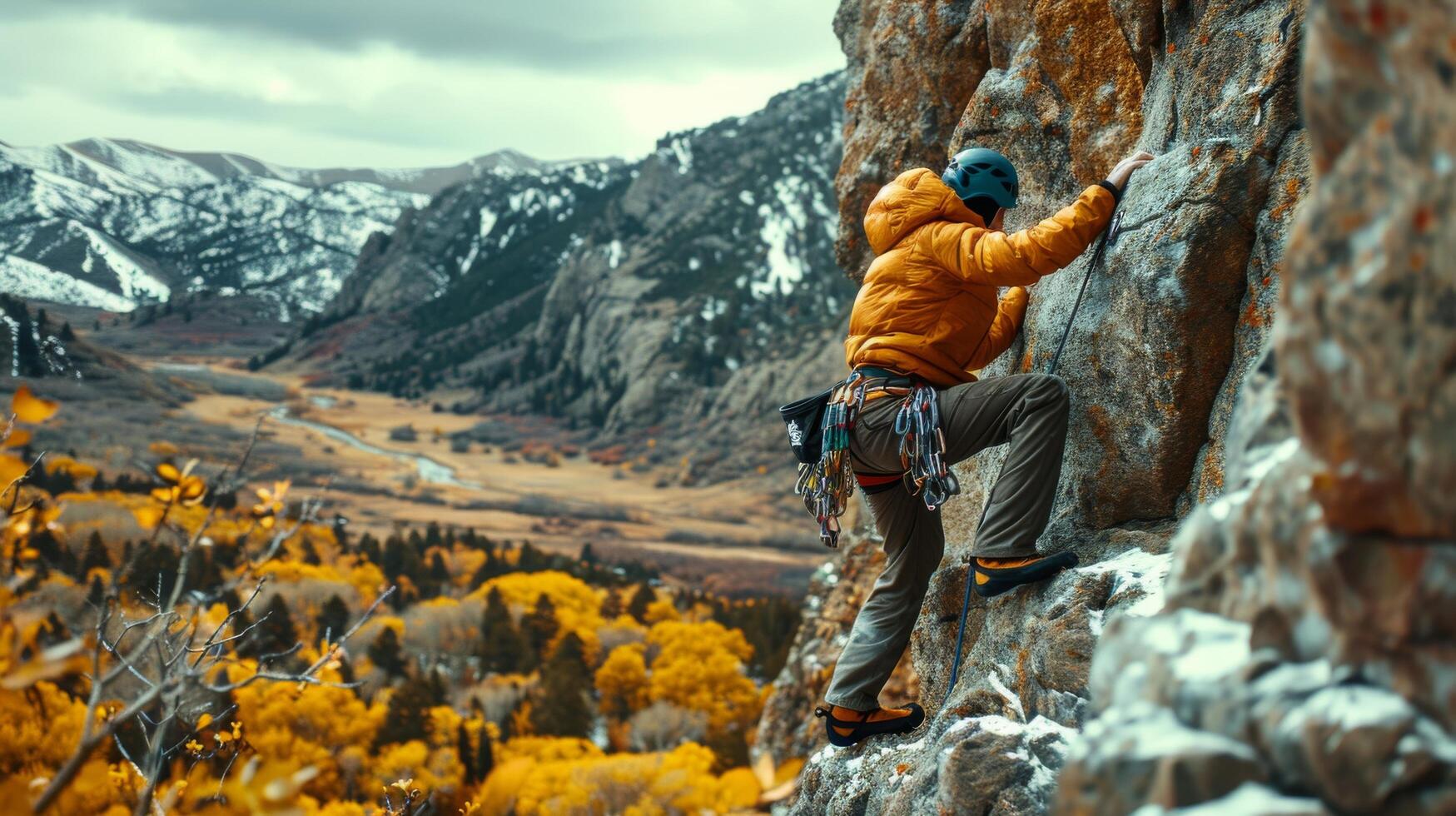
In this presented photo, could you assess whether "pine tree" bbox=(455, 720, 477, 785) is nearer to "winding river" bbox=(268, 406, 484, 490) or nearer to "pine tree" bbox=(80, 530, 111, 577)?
"pine tree" bbox=(80, 530, 111, 577)

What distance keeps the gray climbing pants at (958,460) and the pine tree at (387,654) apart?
134 ft

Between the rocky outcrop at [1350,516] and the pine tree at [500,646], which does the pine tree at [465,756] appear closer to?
the pine tree at [500,646]

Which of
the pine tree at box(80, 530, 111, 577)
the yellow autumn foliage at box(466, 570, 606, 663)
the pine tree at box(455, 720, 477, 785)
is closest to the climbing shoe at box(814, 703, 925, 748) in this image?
the pine tree at box(455, 720, 477, 785)

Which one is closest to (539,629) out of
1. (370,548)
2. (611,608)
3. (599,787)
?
(611,608)

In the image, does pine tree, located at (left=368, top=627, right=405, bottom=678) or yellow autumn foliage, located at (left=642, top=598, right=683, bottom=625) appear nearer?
pine tree, located at (left=368, top=627, right=405, bottom=678)

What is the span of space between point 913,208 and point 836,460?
1414mm

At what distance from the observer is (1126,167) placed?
223 inches

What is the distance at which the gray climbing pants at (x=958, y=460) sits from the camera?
5.38 meters

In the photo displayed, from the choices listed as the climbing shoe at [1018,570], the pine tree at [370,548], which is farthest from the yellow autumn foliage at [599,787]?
the pine tree at [370,548]

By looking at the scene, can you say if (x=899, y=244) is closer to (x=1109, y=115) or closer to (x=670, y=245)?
(x=1109, y=115)

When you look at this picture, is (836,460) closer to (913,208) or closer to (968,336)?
(968,336)

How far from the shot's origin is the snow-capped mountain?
119438mm

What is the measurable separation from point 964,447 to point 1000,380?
40 cm

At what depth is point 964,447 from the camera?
18.1 feet
